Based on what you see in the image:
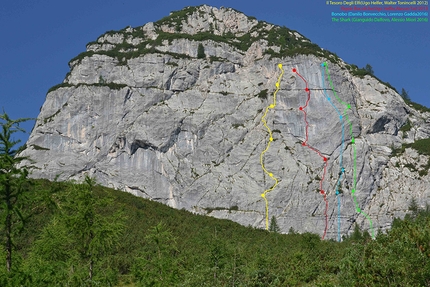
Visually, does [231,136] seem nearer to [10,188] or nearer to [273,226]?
[273,226]

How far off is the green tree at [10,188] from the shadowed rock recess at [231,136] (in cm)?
9999

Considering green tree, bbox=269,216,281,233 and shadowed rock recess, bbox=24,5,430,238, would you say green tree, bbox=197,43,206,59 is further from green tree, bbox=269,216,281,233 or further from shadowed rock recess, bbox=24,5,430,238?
green tree, bbox=269,216,281,233

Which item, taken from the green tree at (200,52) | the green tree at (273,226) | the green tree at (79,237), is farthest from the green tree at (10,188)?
the green tree at (200,52)

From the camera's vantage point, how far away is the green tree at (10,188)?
15.9 m

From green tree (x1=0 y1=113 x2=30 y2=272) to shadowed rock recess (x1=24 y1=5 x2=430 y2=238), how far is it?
328 feet

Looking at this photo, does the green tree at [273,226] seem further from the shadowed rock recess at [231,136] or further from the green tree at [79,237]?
the green tree at [79,237]

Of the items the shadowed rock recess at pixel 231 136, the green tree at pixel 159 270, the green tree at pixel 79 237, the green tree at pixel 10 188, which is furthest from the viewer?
the shadowed rock recess at pixel 231 136

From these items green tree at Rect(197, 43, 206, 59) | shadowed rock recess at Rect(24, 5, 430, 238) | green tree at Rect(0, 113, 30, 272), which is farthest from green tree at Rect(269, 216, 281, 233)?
green tree at Rect(0, 113, 30, 272)

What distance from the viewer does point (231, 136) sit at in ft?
422

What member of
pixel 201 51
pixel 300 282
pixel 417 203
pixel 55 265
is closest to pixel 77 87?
pixel 201 51

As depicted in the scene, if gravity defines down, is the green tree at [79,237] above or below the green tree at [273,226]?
below

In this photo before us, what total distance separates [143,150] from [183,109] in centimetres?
1695

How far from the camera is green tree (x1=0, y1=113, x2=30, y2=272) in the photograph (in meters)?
15.9

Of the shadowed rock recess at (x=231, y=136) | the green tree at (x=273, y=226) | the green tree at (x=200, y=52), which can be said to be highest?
the green tree at (x=200, y=52)
